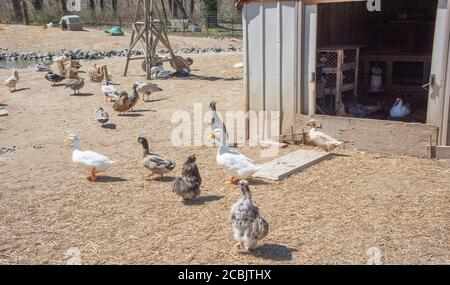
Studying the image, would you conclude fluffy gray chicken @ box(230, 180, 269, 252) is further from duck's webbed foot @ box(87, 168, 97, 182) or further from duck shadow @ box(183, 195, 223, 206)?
duck's webbed foot @ box(87, 168, 97, 182)

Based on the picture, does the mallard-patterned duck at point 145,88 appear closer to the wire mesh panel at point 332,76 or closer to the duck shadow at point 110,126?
the duck shadow at point 110,126

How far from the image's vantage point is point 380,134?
8555mm

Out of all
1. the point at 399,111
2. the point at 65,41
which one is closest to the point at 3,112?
the point at 399,111

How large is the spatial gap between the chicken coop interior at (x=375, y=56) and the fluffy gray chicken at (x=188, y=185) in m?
5.02

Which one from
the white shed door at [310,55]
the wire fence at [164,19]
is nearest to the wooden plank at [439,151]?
the white shed door at [310,55]

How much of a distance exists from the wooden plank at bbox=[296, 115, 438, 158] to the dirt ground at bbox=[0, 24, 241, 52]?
2032cm

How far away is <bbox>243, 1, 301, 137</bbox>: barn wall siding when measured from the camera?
9023mm

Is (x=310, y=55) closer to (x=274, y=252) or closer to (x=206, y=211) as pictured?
(x=206, y=211)

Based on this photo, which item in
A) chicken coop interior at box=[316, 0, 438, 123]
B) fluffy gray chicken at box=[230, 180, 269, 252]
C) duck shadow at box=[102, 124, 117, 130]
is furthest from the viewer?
duck shadow at box=[102, 124, 117, 130]

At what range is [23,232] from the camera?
575 cm

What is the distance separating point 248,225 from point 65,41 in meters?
27.8

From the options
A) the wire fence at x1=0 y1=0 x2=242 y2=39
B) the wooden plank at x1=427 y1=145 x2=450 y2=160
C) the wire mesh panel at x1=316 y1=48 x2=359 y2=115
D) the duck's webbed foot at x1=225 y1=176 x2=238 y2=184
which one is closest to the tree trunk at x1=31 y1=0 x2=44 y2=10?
the wire fence at x1=0 y1=0 x2=242 y2=39

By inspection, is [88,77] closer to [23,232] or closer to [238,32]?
[23,232]

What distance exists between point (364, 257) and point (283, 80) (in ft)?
16.4
